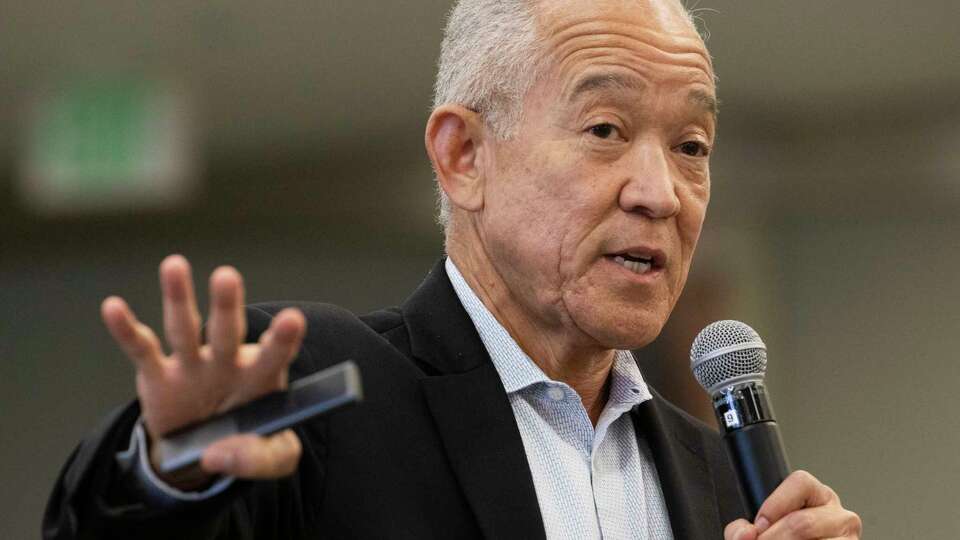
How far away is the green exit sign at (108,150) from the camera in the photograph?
19.4 ft

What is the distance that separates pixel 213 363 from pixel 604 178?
86 cm

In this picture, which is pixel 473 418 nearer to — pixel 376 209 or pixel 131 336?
pixel 131 336

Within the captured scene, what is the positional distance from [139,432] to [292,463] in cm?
18

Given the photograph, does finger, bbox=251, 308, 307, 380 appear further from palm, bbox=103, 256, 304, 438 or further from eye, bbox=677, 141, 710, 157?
eye, bbox=677, 141, 710, 157

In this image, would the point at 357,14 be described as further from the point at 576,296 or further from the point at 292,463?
the point at 292,463

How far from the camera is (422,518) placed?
1.70 m

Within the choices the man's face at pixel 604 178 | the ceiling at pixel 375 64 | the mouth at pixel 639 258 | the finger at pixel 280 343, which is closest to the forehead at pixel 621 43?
the man's face at pixel 604 178

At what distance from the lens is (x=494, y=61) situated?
6.91ft

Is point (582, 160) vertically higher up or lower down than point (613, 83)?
lower down

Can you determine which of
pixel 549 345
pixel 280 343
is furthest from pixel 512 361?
pixel 280 343

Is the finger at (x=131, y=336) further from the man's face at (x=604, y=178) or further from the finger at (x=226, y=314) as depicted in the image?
the man's face at (x=604, y=178)

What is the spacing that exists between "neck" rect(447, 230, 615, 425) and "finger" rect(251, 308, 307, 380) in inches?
32.3

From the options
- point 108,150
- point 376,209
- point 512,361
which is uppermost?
point 108,150

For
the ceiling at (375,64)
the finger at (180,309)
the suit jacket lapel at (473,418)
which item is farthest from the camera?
the ceiling at (375,64)
